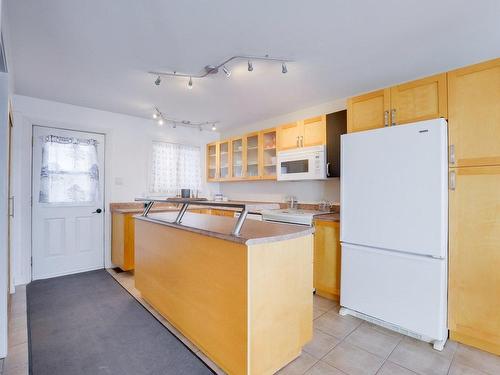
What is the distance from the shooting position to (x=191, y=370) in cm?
163

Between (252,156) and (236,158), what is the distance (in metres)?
0.39

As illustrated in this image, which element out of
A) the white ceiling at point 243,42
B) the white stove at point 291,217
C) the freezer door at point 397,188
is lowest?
the white stove at point 291,217

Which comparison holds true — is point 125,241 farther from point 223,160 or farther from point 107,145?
point 223,160

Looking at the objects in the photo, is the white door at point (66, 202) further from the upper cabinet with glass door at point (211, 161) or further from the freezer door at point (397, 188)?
the freezer door at point (397, 188)

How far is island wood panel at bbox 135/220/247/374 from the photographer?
55.5 inches

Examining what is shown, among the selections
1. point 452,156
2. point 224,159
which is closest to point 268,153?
point 224,159

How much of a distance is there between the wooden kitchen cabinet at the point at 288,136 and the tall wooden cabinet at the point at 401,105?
943 mm

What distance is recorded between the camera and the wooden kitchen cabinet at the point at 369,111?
90.2 inches

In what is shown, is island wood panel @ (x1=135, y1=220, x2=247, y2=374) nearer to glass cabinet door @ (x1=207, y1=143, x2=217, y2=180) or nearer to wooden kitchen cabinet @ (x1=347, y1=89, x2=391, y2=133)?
wooden kitchen cabinet @ (x1=347, y1=89, x2=391, y2=133)

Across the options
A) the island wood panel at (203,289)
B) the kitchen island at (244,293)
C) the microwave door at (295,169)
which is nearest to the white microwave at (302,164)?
the microwave door at (295,169)

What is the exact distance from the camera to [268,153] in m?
3.90

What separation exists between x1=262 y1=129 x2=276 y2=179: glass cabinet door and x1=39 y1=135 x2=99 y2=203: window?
2481 millimetres

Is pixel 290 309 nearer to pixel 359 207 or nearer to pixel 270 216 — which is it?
pixel 359 207

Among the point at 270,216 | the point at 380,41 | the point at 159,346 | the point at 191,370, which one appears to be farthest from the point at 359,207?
the point at 159,346
